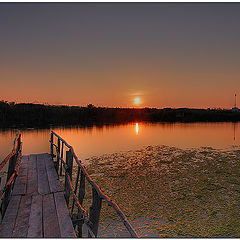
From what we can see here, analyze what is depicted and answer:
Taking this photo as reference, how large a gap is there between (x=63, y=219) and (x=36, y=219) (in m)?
0.61

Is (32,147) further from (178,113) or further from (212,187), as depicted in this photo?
(178,113)

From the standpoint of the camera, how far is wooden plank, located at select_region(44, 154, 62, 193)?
6039 mm

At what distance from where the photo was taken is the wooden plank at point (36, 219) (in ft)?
12.4

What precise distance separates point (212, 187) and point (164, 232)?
465cm

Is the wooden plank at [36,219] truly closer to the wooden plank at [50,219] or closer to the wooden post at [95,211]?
the wooden plank at [50,219]

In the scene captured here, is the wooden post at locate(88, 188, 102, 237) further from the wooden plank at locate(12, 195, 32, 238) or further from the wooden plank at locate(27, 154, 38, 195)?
the wooden plank at locate(27, 154, 38, 195)

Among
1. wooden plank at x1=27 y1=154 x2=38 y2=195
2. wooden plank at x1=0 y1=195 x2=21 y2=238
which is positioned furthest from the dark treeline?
wooden plank at x1=0 y1=195 x2=21 y2=238

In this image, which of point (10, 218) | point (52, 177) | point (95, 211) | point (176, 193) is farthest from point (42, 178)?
point (176, 193)

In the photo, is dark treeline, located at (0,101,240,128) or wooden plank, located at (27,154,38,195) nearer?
wooden plank, located at (27,154,38,195)

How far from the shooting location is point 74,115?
56844mm

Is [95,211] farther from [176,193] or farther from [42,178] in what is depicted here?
[176,193]

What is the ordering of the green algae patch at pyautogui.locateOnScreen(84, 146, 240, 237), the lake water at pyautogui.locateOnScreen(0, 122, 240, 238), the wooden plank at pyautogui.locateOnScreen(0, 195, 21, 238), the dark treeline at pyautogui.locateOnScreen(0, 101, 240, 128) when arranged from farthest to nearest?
1. the dark treeline at pyautogui.locateOnScreen(0, 101, 240, 128)
2. the green algae patch at pyautogui.locateOnScreen(84, 146, 240, 237)
3. the lake water at pyautogui.locateOnScreen(0, 122, 240, 238)
4. the wooden plank at pyautogui.locateOnScreen(0, 195, 21, 238)

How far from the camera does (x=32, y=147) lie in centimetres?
2108

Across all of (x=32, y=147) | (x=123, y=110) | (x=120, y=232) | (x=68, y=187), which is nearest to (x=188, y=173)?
(x=120, y=232)
